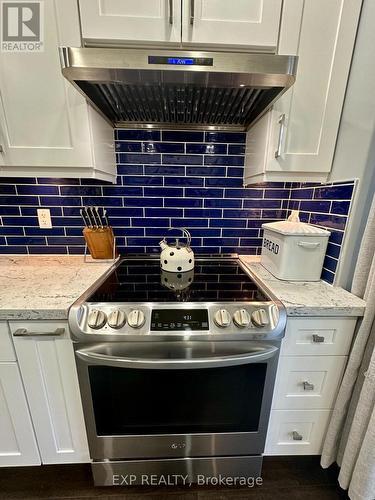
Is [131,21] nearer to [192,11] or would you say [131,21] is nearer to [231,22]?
[192,11]

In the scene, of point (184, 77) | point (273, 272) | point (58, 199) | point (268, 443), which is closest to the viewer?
point (184, 77)

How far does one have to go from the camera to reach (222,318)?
79 cm

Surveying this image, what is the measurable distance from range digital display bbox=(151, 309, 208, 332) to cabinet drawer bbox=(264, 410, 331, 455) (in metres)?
0.59

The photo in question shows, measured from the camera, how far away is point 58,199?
1.28 m

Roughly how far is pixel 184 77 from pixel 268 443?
4.99ft

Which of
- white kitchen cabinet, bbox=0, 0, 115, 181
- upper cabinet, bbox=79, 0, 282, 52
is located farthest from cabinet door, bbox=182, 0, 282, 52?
white kitchen cabinet, bbox=0, 0, 115, 181

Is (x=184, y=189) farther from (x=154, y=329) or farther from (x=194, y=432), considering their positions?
(x=194, y=432)

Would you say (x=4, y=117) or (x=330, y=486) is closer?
(x=4, y=117)

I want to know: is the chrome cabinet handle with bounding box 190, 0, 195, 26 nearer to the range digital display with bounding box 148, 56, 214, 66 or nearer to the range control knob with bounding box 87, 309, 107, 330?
the range digital display with bounding box 148, 56, 214, 66

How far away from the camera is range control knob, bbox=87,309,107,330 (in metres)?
0.77

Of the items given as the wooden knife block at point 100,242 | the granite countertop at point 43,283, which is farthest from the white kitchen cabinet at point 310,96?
the granite countertop at point 43,283

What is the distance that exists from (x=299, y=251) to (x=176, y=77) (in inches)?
33.3

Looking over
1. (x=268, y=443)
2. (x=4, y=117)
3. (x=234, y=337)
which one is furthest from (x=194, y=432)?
(x=4, y=117)

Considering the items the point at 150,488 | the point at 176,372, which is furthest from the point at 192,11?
the point at 150,488
